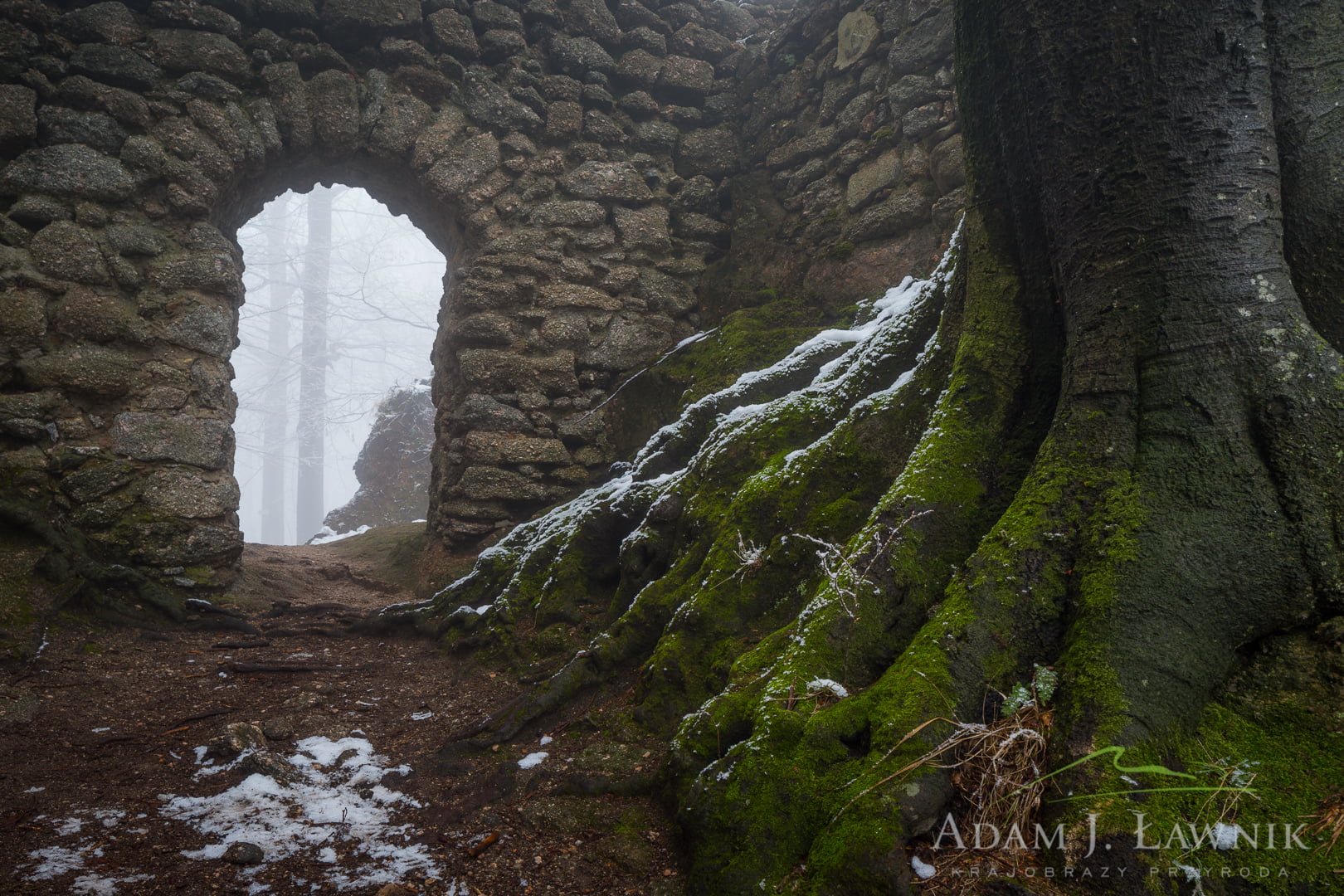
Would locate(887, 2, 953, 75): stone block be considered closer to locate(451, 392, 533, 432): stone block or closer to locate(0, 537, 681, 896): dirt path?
locate(451, 392, 533, 432): stone block

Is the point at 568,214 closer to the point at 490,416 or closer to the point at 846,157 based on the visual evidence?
the point at 490,416

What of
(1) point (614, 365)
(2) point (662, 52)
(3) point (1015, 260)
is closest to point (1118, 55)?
(3) point (1015, 260)

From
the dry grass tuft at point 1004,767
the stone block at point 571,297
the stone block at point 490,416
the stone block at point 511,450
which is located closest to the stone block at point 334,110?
the stone block at point 571,297

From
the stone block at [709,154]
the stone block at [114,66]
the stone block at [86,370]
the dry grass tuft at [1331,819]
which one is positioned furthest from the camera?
the stone block at [709,154]

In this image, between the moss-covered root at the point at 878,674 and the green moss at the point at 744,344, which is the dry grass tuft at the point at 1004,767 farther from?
the green moss at the point at 744,344

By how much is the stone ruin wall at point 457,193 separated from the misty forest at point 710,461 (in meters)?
0.04

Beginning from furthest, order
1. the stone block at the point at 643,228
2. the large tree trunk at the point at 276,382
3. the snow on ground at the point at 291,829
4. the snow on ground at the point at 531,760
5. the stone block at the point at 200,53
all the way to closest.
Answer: the large tree trunk at the point at 276,382 < the stone block at the point at 643,228 < the stone block at the point at 200,53 < the snow on ground at the point at 531,760 < the snow on ground at the point at 291,829

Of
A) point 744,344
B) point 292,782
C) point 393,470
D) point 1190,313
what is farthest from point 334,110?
point 393,470

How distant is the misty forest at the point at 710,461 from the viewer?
1.87m

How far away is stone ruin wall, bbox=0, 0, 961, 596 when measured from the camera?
5336 millimetres

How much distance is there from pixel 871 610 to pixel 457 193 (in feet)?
20.0

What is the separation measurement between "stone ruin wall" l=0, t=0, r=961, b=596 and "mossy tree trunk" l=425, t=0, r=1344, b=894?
113 inches

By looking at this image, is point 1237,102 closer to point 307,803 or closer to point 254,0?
point 307,803

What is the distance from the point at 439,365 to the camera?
7.27 meters
